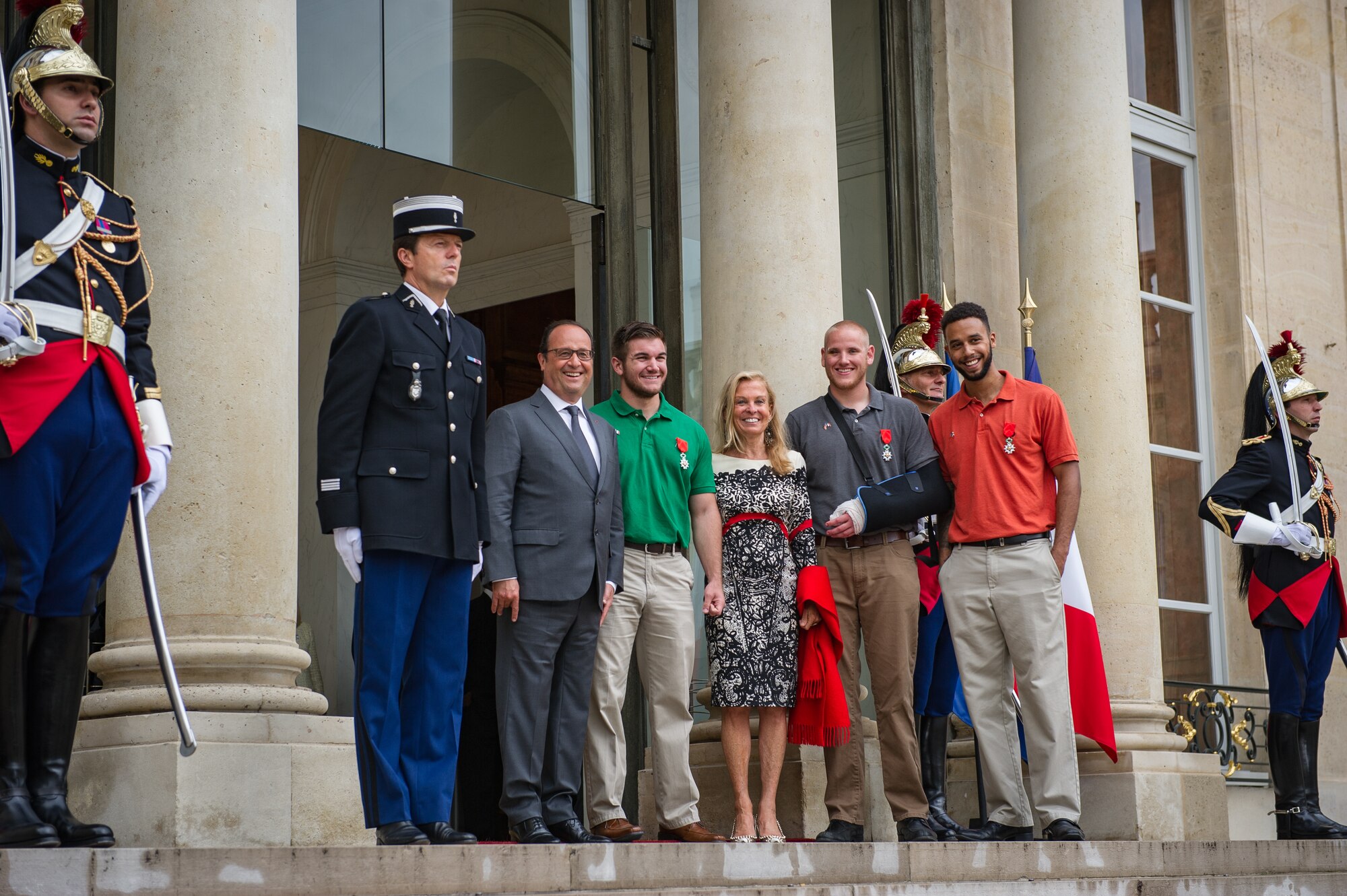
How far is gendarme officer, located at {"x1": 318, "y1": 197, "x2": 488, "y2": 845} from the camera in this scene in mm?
5094

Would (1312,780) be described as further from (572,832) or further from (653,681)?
(572,832)

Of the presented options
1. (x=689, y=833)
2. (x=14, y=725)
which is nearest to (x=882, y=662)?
(x=689, y=833)

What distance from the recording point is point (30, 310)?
431 centimetres

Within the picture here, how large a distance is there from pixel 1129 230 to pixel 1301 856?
3.75m

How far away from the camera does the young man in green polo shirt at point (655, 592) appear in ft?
19.8

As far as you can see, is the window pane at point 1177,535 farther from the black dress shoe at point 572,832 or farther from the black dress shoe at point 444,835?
the black dress shoe at point 444,835

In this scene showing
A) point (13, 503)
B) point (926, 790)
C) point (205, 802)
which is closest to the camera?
point (13, 503)

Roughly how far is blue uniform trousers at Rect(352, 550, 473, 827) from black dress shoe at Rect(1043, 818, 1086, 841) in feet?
8.53

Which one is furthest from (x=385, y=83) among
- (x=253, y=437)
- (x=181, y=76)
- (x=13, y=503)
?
(x=13, y=503)

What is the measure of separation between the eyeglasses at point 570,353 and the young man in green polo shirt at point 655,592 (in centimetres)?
32

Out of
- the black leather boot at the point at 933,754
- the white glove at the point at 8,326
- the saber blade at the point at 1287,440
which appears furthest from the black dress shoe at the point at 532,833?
the saber blade at the point at 1287,440

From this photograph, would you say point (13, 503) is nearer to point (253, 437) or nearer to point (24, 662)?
point (24, 662)

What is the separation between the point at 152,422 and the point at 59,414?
331 mm

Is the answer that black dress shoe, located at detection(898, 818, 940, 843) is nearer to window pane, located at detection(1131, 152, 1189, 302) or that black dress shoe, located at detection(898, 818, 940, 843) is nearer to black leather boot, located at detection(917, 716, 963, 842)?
black leather boot, located at detection(917, 716, 963, 842)
